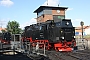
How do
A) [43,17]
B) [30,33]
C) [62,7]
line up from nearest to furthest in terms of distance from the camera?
[30,33] → [43,17] → [62,7]

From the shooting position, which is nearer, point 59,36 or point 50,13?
point 59,36

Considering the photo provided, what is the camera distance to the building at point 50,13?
170ft

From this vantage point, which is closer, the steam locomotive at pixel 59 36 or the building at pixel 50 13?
the steam locomotive at pixel 59 36

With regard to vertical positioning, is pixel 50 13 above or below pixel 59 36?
above

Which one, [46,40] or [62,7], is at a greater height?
[62,7]

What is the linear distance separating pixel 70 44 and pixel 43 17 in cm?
3396

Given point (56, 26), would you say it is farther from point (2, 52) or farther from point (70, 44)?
point (2, 52)

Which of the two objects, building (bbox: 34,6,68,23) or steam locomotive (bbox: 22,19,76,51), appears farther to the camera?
building (bbox: 34,6,68,23)

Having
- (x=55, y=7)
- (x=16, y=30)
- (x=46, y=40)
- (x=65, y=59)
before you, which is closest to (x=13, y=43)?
(x=46, y=40)

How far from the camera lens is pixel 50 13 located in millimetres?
53344

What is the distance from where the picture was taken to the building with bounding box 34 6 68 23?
51.7 metres

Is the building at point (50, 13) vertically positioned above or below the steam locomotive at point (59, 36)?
above

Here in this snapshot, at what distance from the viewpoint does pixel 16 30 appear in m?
67.6

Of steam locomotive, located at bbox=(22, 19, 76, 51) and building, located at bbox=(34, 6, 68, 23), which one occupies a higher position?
building, located at bbox=(34, 6, 68, 23)
